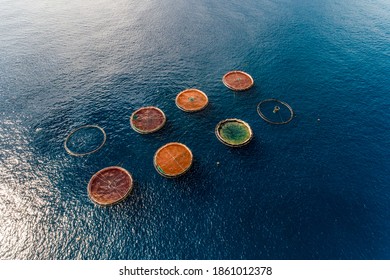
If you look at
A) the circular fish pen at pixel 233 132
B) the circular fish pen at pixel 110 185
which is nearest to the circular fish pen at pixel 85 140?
the circular fish pen at pixel 110 185

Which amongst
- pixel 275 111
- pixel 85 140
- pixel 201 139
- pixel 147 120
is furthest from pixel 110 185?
pixel 275 111

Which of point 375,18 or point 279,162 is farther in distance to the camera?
point 375,18

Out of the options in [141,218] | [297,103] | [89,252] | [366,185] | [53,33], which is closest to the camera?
[89,252]

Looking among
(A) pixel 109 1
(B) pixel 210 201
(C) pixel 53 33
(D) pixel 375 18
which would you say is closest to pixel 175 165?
(B) pixel 210 201

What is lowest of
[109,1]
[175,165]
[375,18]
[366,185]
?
[366,185]

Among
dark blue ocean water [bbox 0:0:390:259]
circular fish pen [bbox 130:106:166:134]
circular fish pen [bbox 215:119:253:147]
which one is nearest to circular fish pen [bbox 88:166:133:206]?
dark blue ocean water [bbox 0:0:390:259]

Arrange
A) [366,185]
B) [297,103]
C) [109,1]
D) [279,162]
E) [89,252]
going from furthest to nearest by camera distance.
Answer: [109,1], [297,103], [279,162], [366,185], [89,252]

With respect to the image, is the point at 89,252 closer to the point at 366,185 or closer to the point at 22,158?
the point at 22,158
